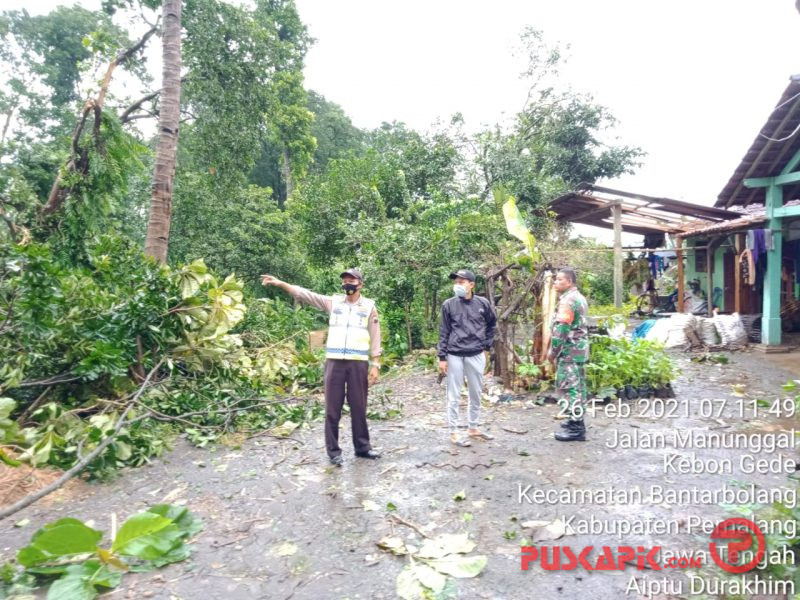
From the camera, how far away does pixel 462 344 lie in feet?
17.0

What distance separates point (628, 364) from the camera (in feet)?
22.6

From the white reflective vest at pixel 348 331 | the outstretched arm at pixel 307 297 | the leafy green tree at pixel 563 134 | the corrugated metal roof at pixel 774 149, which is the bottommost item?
the white reflective vest at pixel 348 331

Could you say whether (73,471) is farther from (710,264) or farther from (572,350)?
(710,264)

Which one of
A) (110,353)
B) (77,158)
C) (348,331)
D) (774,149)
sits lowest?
(110,353)

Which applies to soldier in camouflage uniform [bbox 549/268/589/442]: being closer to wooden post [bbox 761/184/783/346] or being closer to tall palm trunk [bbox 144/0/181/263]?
tall palm trunk [bbox 144/0/181/263]

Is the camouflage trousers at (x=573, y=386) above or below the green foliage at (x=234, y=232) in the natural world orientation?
below

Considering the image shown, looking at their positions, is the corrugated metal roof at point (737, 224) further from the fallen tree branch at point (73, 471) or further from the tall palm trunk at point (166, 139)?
the fallen tree branch at point (73, 471)

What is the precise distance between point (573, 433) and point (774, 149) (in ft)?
26.5

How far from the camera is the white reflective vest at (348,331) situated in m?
4.75

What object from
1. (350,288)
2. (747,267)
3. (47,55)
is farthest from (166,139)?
(47,55)

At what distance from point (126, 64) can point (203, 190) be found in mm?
3162

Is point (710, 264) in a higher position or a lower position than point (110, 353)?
higher

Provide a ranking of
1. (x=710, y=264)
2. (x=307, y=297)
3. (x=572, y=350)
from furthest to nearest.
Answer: (x=710, y=264)
(x=572, y=350)
(x=307, y=297)

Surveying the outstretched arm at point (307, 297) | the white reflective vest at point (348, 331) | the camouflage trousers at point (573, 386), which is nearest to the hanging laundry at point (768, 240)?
the camouflage trousers at point (573, 386)
